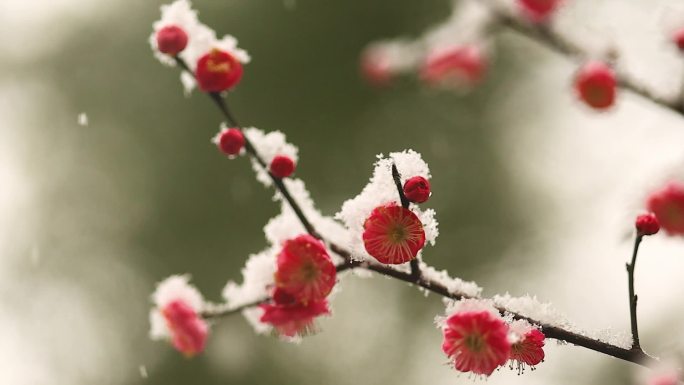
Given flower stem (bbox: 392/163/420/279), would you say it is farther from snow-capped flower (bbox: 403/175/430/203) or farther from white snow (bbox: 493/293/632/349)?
white snow (bbox: 493/293/632/349)

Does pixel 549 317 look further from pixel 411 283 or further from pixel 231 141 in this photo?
pixel 231 141

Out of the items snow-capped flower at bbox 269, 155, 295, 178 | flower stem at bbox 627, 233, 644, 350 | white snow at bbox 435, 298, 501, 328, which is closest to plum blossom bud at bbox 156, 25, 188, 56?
snow-capped flower at bbox 269, 155, 295, 178

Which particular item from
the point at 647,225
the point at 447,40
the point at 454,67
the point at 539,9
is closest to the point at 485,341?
the point at 647,225

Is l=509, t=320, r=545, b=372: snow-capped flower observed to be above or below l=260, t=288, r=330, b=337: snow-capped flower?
below

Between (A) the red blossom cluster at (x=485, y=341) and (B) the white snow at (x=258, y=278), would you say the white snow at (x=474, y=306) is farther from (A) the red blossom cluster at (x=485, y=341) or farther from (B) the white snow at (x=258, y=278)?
(B) the white snow at (x=258, y=278)

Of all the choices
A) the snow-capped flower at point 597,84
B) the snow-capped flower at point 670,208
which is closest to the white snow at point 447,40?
the snow-capped flower at point 597,84
